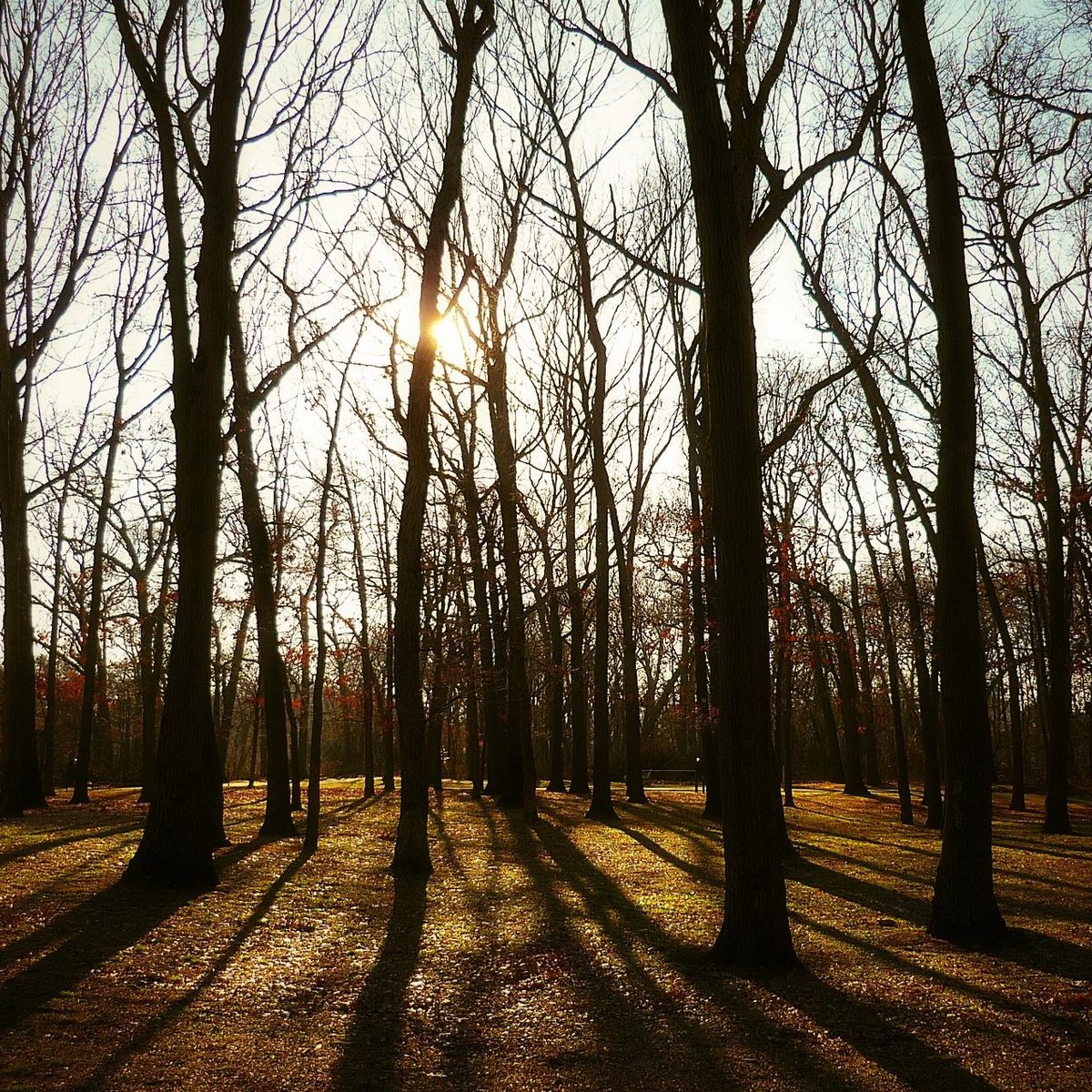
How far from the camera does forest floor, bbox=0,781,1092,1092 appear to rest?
4410 mm

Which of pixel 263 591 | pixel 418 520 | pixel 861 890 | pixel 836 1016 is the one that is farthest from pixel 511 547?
pixel 836 1016

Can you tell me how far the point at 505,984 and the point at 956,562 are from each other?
4.45m

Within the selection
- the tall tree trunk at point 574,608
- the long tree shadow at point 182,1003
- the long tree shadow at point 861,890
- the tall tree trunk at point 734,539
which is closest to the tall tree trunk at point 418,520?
the long tree shadow at point 182,1003

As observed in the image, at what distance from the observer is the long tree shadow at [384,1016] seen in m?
4.39

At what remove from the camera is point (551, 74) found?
1658 cm

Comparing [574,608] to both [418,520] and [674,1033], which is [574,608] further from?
[674,1033]

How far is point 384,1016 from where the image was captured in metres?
5.37

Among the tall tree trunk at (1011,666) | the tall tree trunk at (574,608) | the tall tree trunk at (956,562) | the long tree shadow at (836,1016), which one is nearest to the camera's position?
the long tree shadow at (836,1016)

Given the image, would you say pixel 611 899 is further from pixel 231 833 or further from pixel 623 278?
pixel 623 278

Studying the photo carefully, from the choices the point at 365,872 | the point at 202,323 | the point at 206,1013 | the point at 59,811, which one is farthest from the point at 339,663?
the point at 206,1013

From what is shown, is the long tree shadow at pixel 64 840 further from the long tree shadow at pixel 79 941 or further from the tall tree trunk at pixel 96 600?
the tall tree trunk at pixel 96 600

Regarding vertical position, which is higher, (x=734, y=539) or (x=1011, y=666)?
(x=734, y=539)

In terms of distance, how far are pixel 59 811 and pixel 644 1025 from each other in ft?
47.0

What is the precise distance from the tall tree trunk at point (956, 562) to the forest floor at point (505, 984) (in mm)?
431
